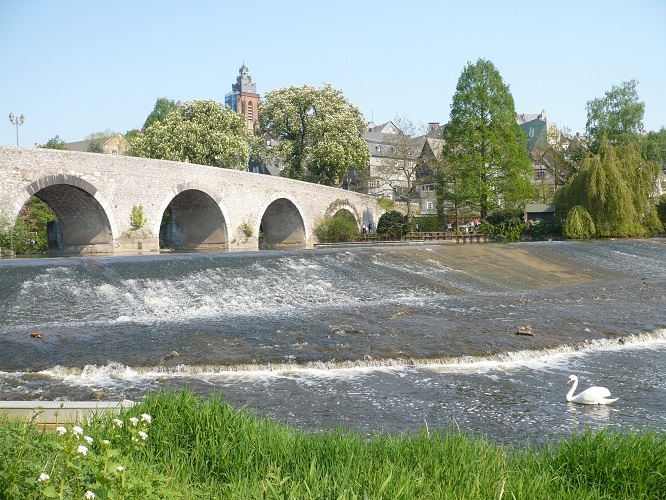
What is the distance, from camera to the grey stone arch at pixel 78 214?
2548cm

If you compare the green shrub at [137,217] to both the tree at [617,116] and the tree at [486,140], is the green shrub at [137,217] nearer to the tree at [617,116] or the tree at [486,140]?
the tree at [486,140]

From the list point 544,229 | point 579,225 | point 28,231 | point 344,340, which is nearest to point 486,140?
point 544,229

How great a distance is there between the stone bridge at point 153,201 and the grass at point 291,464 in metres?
22.1

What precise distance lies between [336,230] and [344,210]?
3.92m

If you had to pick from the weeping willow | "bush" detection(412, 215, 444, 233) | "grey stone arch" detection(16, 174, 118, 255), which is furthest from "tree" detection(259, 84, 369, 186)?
"grey stone arch" detection(16, 174, 118, 255)

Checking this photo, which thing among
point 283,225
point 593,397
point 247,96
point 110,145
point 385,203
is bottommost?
point 593,397

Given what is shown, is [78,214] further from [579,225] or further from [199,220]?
[579,225]

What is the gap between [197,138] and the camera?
41781 millimetres

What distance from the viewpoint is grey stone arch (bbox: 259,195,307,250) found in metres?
38.5

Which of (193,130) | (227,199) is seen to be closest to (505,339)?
(227,199)

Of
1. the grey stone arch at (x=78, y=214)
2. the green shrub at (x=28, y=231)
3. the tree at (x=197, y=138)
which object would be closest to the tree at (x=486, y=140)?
the tree at (x=197, y=138)

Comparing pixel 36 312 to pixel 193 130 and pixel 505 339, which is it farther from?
pixel 193 130

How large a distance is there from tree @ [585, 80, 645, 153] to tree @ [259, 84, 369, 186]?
677 inches

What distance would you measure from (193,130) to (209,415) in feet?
129
